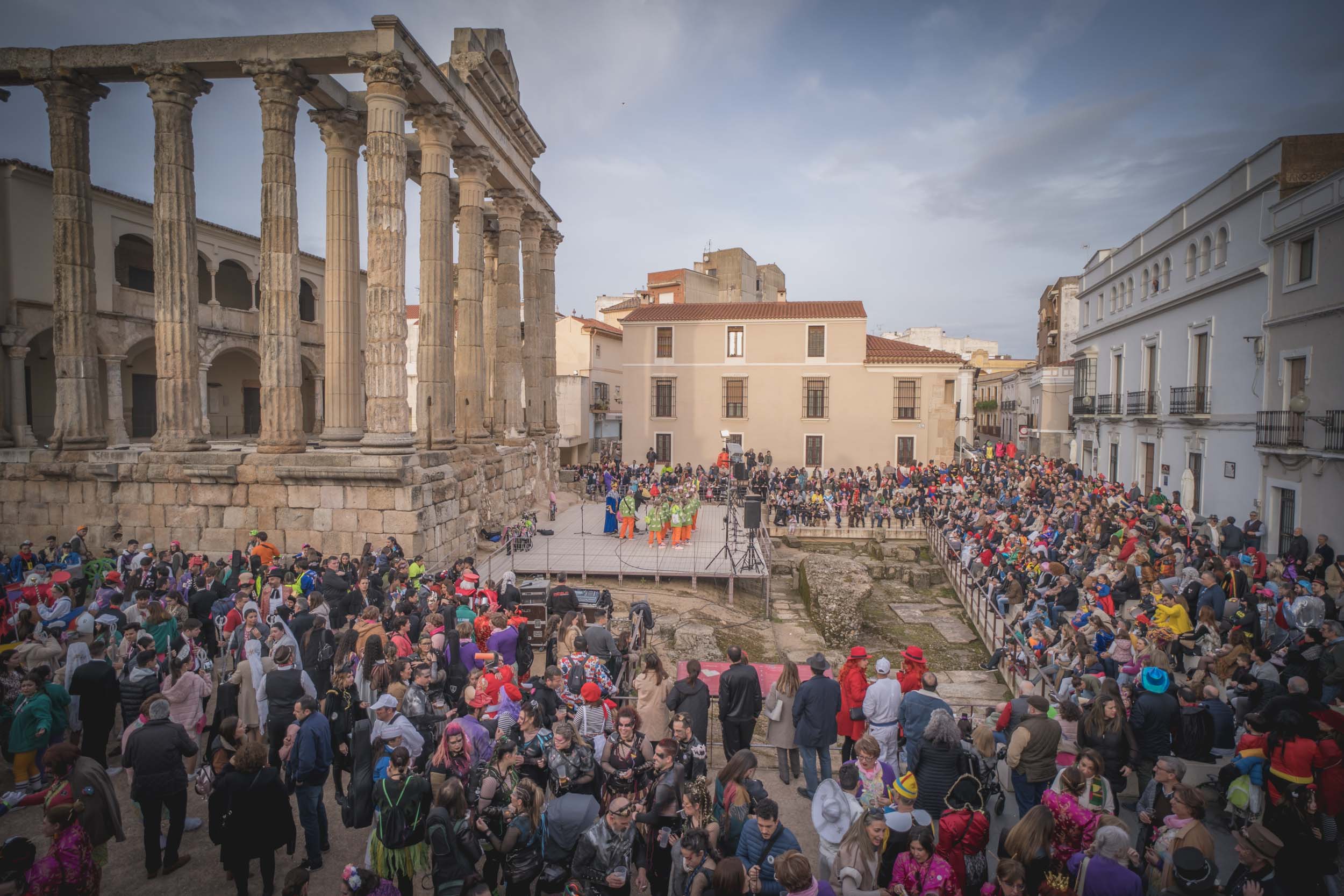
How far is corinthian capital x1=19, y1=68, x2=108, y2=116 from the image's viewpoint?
1391 centimetres

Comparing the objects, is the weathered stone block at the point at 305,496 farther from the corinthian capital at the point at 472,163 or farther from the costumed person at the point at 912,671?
the costumed person at the point at 912,671

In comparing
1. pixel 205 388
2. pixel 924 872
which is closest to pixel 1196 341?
pixel 924 872

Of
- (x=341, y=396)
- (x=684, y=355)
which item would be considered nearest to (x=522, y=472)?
(x=341, y=396)

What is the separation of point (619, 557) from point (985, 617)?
801 cm

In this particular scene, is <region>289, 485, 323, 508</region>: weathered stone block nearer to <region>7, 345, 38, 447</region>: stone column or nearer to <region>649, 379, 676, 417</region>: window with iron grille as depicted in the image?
<region>7, 345, 38, 447</region>: stone column

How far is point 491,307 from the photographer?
22547 mm

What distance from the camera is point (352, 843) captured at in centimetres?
568

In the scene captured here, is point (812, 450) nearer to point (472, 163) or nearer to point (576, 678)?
point (472, 163)

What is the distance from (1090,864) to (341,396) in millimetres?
14108

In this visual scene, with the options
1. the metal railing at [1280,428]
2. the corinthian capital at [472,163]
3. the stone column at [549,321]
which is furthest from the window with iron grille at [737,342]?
the metal railing at [1280,428]

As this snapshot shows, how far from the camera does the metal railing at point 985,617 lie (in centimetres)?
945

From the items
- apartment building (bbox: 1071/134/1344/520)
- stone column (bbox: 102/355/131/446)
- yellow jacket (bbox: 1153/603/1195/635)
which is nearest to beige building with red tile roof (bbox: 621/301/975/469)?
apartment building (bbox: 1071/134/1344/520)

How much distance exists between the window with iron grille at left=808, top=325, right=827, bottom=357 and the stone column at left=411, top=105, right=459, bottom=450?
18790 mm

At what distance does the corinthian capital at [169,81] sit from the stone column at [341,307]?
2.12 m
